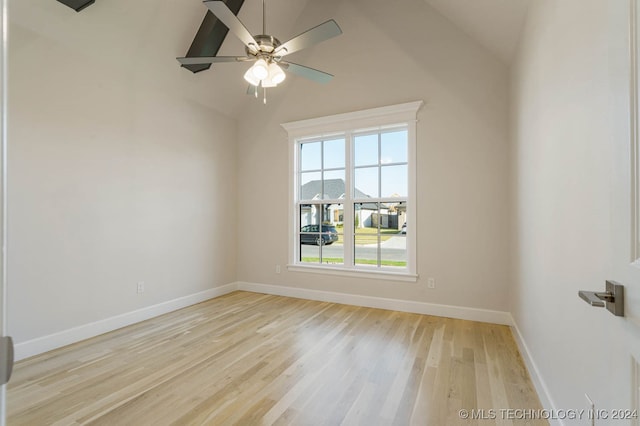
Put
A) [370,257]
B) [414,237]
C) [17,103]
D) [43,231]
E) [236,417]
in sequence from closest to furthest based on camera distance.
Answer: [236,417] → [17,103] → [43,231] → [414,237] → [370,257]

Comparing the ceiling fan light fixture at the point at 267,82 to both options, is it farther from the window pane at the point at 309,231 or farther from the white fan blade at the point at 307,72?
the window pane at the point at 309,231

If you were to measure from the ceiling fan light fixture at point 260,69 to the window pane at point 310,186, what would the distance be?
7.33 ft

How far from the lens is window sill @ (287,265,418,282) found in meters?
3.72

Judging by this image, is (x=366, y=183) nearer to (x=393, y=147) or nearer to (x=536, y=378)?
(x=393, y=147)

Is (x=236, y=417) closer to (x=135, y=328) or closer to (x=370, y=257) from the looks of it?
(x=135, y=328)

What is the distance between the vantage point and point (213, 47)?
135 inches

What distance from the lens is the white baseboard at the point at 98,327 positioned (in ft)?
8.41

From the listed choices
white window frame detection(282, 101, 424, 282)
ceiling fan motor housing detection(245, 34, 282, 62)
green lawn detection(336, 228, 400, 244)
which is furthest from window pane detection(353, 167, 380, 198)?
ceiling fan motor housing detection(245, 34, 282, 62)

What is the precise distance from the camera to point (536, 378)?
2.02 metres

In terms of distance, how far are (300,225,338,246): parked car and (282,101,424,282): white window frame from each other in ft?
0.47

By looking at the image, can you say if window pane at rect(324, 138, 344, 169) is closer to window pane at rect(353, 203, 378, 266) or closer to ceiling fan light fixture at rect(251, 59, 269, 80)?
window pane at rect(353, 203, 378, 266)

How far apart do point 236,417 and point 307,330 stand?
1419mm

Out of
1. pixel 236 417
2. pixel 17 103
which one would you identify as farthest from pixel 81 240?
pixel 236 417

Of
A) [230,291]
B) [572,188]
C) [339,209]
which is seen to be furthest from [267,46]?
[230,291]
